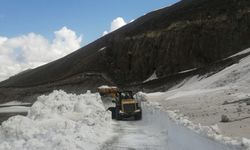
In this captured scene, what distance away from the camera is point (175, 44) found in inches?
3777

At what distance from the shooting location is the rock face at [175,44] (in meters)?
85.8

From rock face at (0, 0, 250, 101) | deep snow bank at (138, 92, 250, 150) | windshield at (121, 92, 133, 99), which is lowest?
deep snow bank at (138, 92, 250, 150)

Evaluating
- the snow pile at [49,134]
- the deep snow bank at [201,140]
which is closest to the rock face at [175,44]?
the snow pile at [49,134]

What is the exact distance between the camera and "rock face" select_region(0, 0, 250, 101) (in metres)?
85.8

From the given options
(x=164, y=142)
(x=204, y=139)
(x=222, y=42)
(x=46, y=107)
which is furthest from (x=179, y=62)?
(x=204, y=139)

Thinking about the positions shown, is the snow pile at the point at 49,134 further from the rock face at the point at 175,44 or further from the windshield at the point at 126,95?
the rock face at the point at 175,44

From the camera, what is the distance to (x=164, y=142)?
1798 cm

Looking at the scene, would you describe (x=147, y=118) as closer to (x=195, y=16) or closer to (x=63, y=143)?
(x=63, y=143)

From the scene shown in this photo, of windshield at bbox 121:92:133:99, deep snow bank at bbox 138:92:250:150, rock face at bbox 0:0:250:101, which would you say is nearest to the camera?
deep snow bank at bbox 138:92:250:150

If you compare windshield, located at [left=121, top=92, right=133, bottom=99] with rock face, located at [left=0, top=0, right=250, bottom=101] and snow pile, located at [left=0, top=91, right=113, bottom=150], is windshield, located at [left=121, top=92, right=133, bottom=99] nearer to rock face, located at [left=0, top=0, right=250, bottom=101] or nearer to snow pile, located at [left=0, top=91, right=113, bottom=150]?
snow pile, located at [left=0, top=91, right=113, bottom=150]

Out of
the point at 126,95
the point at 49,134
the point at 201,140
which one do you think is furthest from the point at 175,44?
the point at 201,140

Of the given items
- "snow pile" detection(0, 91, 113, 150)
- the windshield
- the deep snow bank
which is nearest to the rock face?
the windshield

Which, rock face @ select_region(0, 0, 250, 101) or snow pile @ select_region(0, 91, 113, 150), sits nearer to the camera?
snow pile @ select_region(0, 91, 113, 150)

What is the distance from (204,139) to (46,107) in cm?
1680
